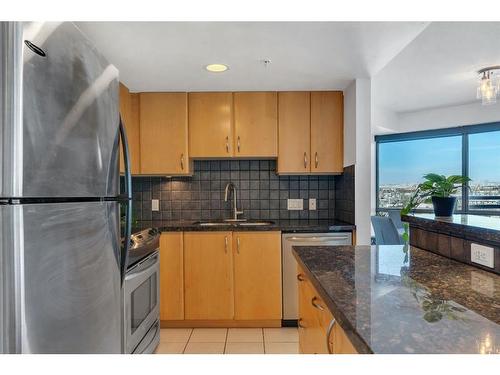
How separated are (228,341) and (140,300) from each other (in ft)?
2.98

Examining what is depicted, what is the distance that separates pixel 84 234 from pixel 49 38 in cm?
58

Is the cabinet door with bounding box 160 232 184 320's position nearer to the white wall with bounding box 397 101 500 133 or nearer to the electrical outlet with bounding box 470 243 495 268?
the electrical outlet with bounding box 470 243 495 268

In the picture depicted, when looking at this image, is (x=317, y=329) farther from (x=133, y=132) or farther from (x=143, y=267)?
(x=133, y=132)

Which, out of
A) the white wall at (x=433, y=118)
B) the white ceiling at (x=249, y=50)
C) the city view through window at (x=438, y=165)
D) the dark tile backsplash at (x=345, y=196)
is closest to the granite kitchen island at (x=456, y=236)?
the white ceiling at (x=249, y=50)

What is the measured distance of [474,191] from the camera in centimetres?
448

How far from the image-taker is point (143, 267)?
211 cm

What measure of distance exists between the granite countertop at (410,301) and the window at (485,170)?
148 inches

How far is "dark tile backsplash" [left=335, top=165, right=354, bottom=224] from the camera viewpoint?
2920mm

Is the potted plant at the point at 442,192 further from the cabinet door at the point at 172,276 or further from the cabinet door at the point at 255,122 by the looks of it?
the cabinet door at the point at 172,276

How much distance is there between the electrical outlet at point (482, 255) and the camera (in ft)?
3.75

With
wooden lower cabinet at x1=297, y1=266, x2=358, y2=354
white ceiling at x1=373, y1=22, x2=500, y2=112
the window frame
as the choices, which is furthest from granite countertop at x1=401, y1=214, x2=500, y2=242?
the window frame

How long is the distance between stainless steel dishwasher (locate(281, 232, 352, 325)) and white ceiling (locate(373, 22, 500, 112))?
62.0 inches

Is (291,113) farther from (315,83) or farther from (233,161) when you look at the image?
(233,161)
